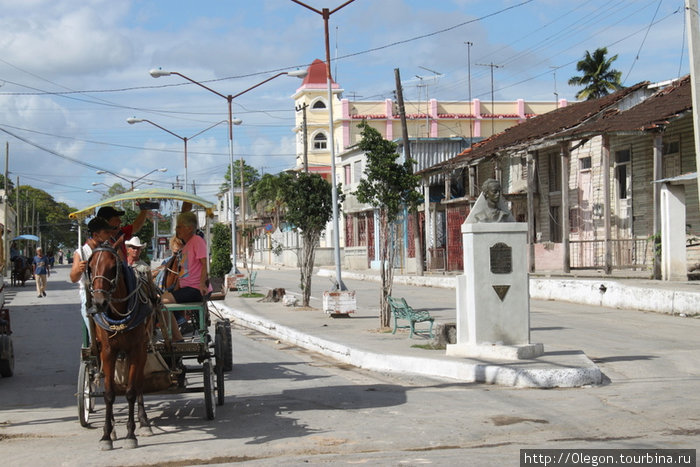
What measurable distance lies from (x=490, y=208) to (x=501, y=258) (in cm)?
76

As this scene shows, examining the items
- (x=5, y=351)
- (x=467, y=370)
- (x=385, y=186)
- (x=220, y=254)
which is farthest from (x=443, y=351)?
(x=220, y=254)

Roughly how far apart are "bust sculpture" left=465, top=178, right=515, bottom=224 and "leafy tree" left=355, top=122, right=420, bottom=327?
4.77 metres

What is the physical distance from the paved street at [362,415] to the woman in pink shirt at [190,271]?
128cm

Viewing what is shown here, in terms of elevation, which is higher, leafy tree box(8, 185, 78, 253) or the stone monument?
leafy tree box(8, 185, 78, 253)

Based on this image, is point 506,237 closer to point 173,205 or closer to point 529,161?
point 173,205

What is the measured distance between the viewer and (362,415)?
9234 millimetres

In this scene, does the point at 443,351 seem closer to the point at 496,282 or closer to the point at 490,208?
the point at 496,282

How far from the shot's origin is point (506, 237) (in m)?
12.5

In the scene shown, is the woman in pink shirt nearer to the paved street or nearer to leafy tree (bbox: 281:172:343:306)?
the paved street

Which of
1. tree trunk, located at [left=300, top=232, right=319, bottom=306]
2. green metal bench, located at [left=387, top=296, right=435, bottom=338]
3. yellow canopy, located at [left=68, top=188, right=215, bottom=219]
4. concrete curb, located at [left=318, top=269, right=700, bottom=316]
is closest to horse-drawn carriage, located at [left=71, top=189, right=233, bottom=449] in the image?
yellow canopy, located at [left=68, top=188, right=215, bottom=219]

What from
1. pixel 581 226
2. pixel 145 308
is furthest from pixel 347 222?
pixel 145 308

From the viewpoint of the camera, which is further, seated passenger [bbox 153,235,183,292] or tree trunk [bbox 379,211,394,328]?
tree trunk [bbox 379,211,394,328]

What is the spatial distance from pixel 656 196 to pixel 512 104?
58.3 m

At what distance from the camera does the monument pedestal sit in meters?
12.5
